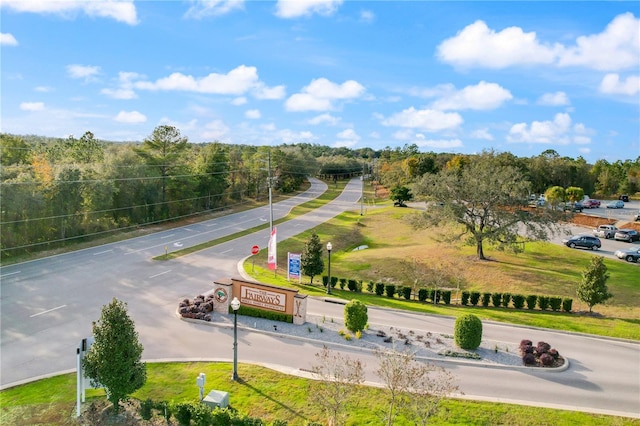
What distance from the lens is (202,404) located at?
1337cm

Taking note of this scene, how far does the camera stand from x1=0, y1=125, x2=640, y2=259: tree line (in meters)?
36.1

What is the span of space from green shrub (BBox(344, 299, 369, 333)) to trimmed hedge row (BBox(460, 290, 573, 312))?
10.0 m

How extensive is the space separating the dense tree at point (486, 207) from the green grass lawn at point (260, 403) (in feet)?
66.1

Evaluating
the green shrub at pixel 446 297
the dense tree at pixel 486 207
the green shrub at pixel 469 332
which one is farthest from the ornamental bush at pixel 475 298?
the green shrub at pixel 469 332

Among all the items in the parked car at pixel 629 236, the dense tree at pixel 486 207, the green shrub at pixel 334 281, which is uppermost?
the dense tree at pixel 486 207

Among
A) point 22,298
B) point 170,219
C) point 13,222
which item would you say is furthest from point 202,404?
point 170,219

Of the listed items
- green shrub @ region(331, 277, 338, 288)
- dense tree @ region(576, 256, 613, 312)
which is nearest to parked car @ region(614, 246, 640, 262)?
dense tree @ region(576, 256, 613, 312)

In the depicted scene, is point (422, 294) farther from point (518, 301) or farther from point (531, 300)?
point (531, 300)

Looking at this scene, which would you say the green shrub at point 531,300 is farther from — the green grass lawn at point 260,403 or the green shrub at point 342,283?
the green grass lawn at point 260,403

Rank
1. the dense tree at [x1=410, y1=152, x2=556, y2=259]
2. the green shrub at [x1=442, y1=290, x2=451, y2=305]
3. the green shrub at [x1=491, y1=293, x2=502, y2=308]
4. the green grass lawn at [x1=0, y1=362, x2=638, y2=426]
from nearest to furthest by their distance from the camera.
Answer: the green grass lawn at [x1=0, y1=362, x2=638, y2=426] → the green shrub at [x1=491, y1=293, x2=502, y2=308] → the green shrub at [x1=442, y1=290, x2=451, y2=305] → the dense tree at [x1=410, y1=152, x2=556, y2=259]

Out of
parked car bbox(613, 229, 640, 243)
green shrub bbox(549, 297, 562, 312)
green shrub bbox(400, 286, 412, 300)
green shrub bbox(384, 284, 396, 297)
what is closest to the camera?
green shrub bbox(549, 297, 562, 312)

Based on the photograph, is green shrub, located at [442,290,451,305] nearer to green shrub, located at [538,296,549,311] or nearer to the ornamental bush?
the ornamental bush

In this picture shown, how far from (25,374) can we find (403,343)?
628 inches

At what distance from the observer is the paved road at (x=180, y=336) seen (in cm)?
1617
